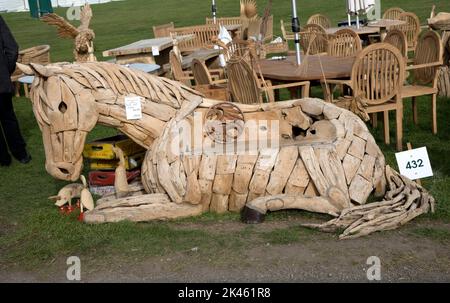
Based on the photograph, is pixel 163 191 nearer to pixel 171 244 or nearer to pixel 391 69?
pixel 171 244

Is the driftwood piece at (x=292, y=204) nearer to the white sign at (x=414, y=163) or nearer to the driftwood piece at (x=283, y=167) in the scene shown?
the driftwood piece at (x=283, y=167)

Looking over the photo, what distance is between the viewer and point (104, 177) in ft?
19.9

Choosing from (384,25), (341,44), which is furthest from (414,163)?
(384,25)

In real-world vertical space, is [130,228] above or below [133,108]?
below

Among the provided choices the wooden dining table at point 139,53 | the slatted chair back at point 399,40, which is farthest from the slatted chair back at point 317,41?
the wooden dining table at point 139,53

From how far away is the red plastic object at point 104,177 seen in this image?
5949 millimetres

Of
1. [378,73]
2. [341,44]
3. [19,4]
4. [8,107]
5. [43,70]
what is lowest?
[8,107]

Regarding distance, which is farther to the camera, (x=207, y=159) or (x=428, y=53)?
(x=428, y=53)

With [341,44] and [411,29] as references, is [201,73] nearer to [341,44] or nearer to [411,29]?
[341,44]

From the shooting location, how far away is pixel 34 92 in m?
5.11

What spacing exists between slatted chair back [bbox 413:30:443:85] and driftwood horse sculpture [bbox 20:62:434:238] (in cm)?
273

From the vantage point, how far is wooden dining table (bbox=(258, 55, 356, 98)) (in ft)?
23.6

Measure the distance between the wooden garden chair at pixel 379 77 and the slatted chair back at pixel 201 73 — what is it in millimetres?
1589

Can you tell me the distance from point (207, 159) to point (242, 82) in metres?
1.78
